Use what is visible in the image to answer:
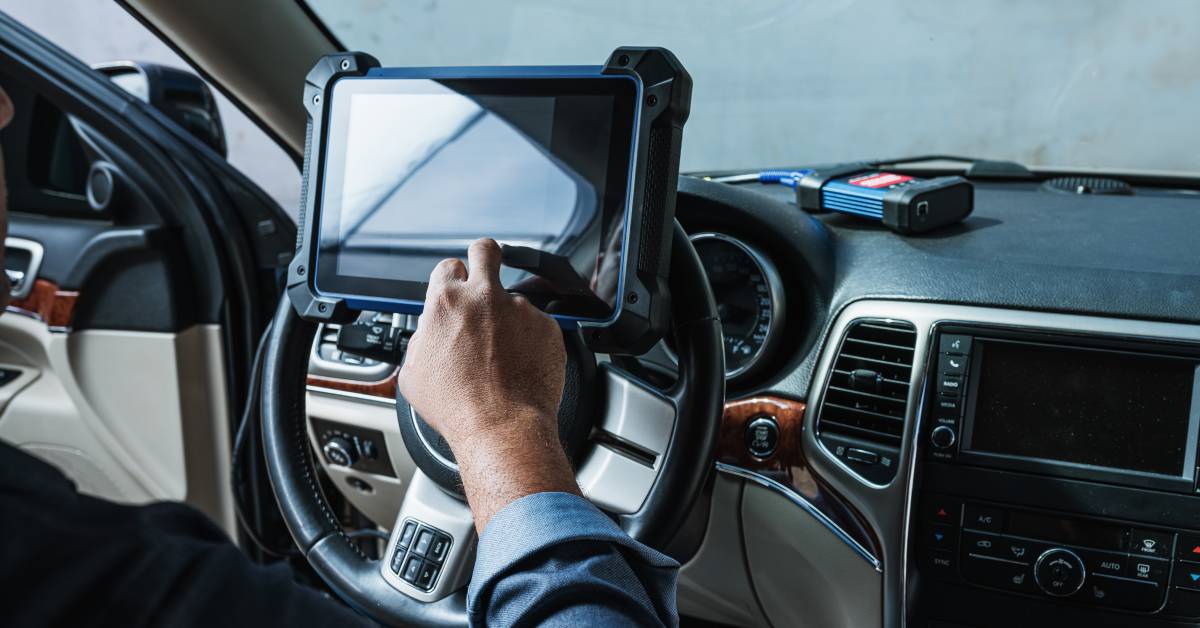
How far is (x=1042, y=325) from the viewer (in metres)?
1.13

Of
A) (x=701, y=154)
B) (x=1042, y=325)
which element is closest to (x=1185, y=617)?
(x=1042, y=325)

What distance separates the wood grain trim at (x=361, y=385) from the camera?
1428 millimetres

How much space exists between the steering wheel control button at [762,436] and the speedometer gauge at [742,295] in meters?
0.07

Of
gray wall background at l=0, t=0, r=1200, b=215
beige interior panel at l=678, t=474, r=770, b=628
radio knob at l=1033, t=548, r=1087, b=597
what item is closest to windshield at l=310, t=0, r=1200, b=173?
gray wall background at l=0, t=0, r=1200, b=215

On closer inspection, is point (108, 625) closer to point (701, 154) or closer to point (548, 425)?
point (548, 425)

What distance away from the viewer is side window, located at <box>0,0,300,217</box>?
1.67 meters

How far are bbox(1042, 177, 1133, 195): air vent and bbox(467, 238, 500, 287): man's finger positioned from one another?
1.10 metres

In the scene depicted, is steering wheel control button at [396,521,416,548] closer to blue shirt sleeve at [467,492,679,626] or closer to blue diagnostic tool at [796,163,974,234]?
blue shirt sleeve at [467,492,679,626]

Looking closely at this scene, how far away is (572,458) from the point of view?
3.68ft

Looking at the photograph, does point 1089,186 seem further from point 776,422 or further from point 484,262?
point 484,262

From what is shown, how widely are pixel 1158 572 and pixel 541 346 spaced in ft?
2.57

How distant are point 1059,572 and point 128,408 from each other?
159 cm

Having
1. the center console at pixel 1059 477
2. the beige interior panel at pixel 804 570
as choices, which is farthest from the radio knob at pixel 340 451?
the center console at pixel 1059 477

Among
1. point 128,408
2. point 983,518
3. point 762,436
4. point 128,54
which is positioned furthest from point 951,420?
point 128,54
